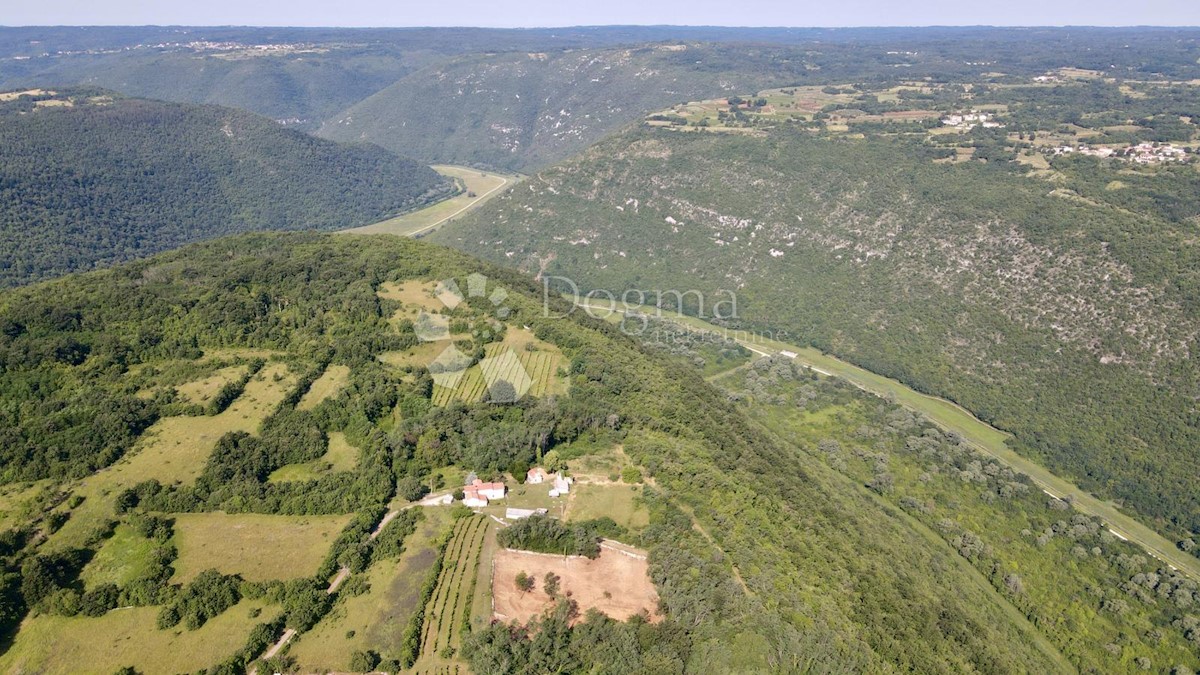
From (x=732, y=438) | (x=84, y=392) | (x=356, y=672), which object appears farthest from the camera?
(x=732, y=438)

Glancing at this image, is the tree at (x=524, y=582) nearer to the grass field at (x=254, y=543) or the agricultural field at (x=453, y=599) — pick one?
the agricultural field at (x=453, y=599)

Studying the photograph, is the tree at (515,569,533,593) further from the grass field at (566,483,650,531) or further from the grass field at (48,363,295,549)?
the grass field at (48,363,295,549)

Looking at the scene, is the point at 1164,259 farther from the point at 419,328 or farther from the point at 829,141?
the point at 419,328

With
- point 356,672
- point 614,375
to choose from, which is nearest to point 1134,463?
point 614,375

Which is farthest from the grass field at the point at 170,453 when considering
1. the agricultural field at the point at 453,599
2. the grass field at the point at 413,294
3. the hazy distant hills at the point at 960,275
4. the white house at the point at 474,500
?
the hazy distant hills at the point at 960,275

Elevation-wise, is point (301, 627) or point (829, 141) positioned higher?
point (829, 141)

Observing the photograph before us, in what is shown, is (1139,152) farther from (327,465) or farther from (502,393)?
(327,465)

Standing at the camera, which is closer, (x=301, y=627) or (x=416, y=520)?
(x=301, y=627)
